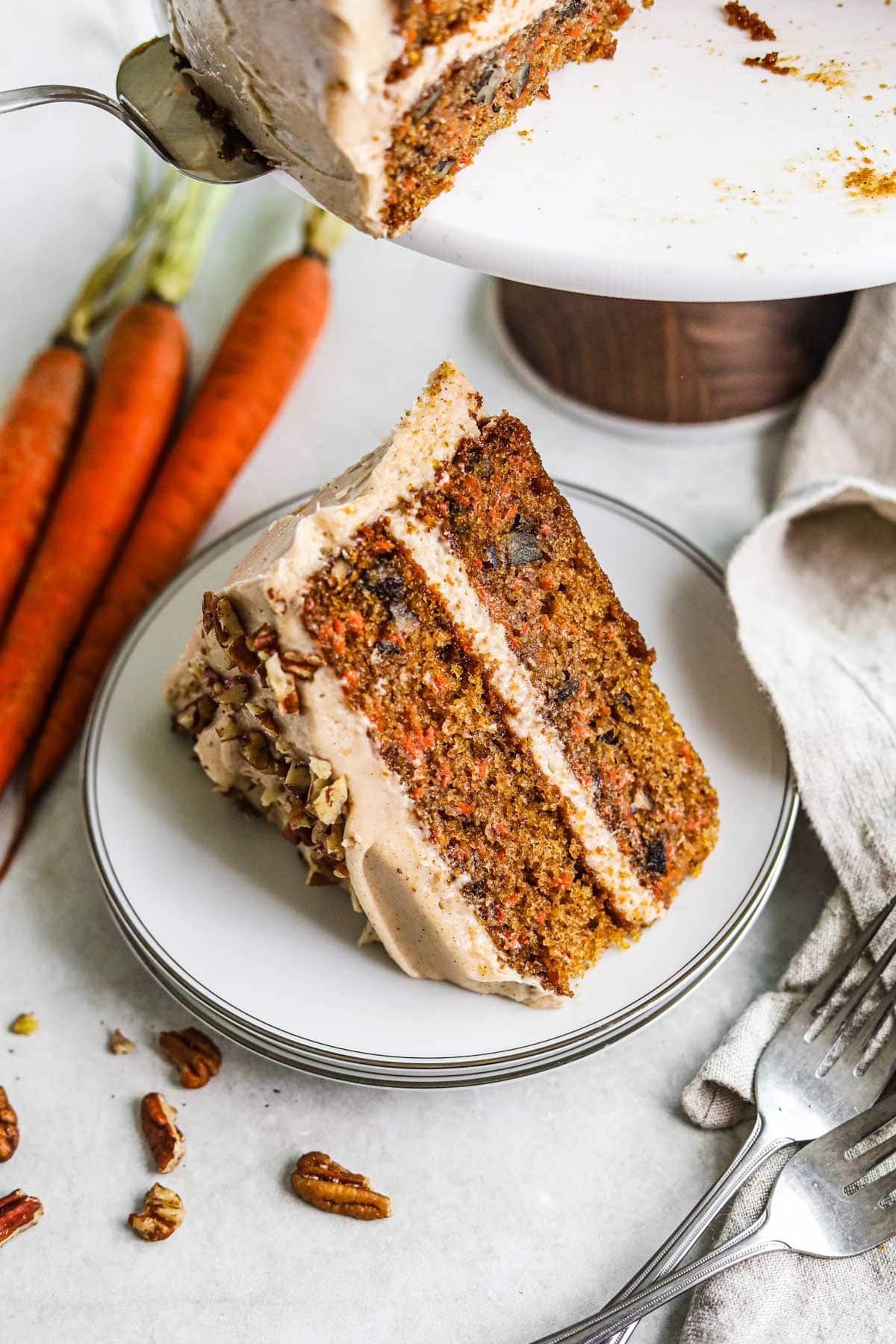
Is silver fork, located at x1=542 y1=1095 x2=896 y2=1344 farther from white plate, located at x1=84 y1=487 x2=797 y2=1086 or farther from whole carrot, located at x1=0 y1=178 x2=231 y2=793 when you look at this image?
whole carrot, located at x1=0 y1=178 x2=231 y2=793

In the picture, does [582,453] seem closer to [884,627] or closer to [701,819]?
[884,627]

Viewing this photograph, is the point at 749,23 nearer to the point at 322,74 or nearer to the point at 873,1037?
the point at 322,74

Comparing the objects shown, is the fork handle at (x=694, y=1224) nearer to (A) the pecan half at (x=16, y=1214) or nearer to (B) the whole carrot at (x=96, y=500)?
(A) the pecan half at (x=16, y=1214)

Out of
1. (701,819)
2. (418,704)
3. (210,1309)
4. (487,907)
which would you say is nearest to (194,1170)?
(210,1309)

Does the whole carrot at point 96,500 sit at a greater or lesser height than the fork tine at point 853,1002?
lesser

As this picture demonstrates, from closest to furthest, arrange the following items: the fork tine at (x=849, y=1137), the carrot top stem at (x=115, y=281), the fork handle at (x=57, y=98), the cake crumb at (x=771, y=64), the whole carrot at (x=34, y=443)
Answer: the fork handle at (x=57, y=98), the fork tine at (x=849, y=1137), the cake crumb at (x=771, y=64), the whole carrot at (x=34, y=443), the carrot top stem at (x=115, y=281)

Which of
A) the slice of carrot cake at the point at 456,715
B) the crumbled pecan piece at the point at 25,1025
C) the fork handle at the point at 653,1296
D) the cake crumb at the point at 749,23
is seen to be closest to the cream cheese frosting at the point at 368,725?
the slice of carrot cake at the point at 456,715

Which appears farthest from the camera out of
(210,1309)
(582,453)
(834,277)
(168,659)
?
(582,453)
